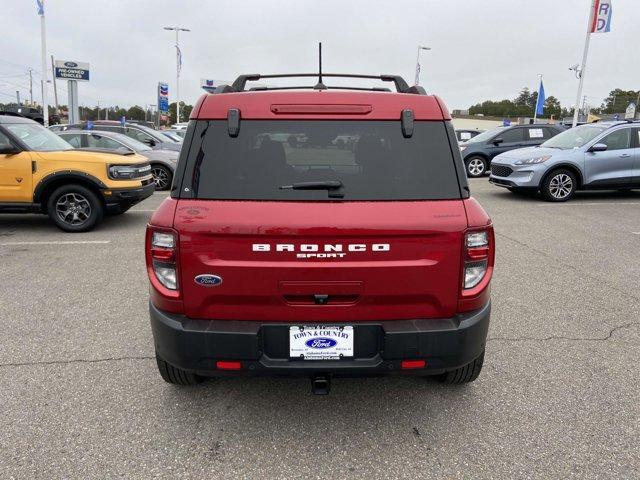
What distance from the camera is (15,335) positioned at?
12.9 feet

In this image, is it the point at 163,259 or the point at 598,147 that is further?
the point at 598,147

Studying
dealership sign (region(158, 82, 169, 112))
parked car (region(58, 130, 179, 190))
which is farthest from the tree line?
parked car (region(58, 130, 179, 190))

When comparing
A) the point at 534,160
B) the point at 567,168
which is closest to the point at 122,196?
the point at 534,160

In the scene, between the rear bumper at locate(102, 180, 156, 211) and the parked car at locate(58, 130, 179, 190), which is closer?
the rear bumper at locate(102, 180, 156, 211)

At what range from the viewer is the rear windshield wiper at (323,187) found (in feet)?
7.94

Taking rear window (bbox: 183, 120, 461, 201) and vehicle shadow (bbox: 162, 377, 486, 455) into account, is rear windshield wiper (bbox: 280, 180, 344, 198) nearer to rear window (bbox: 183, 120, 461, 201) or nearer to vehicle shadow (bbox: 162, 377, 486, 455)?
rear window (bbox: 183, 120, 461, 201)

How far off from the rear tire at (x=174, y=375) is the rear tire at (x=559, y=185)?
979 cm

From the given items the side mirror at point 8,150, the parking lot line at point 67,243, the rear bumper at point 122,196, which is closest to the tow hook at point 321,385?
the parking lot line at point 67,243

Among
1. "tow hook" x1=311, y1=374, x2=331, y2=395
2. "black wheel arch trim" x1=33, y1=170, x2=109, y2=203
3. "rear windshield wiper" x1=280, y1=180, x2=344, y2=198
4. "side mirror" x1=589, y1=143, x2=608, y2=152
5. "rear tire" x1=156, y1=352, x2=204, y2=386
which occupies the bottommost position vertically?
"rear tire" x1=156, y1=352, x2=204, y2=386

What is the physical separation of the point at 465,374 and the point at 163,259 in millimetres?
1937

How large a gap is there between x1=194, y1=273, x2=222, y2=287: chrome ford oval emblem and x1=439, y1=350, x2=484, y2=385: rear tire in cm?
156

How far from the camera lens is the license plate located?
2.42 m

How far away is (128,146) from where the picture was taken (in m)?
11.6

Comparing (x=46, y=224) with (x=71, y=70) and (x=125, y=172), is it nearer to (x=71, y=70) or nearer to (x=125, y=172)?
(x=125, y=172)
